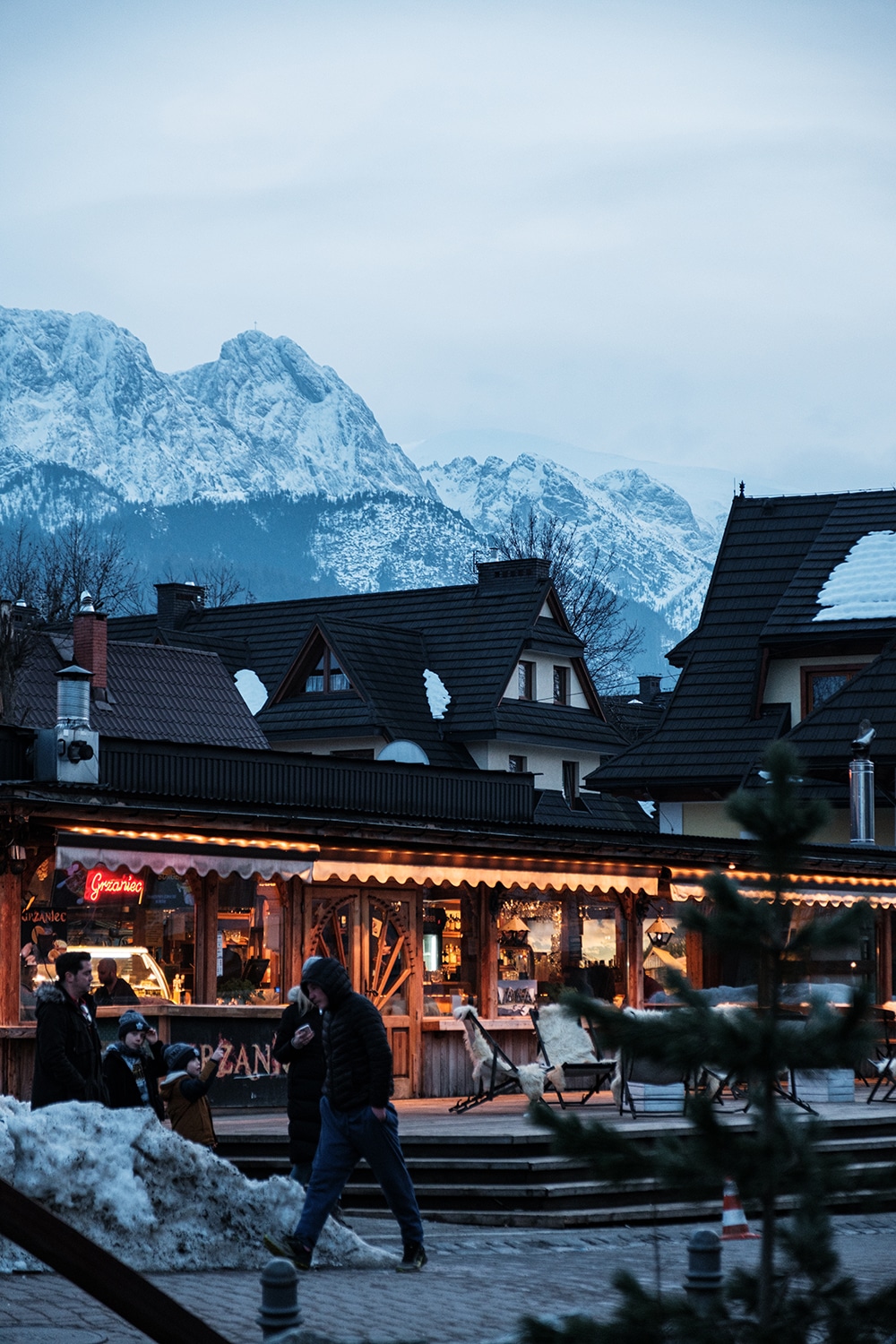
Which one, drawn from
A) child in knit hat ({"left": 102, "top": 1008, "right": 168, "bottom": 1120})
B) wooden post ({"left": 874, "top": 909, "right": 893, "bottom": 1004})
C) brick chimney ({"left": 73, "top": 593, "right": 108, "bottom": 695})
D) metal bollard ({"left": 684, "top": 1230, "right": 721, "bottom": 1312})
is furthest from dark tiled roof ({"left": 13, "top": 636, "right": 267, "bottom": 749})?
metal bollard ({"left": 684, "top": 1230, "right": 721, "bottom": 1312})

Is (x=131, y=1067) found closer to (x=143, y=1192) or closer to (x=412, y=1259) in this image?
(x=143, y=1192)

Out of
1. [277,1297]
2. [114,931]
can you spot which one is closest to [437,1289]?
[277,1297]

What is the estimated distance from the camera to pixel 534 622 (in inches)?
2057

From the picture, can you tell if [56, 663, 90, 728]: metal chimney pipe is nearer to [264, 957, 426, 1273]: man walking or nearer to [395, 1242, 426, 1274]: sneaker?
[264, 957, 426, 1273]: man walking

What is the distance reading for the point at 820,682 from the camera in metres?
36.2

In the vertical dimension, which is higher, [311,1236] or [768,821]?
[768,821]

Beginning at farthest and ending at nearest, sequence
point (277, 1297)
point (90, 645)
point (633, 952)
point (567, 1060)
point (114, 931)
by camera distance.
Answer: point (90, 645) < point (633, 952) < point (567, 1060) < point (114, 931) < point (277, 1297)

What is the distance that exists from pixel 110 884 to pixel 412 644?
34.7 metres

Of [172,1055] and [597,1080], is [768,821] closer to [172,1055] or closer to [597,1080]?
[172,1055]

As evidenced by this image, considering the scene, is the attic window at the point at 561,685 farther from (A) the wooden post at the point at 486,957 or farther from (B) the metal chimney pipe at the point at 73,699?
(B) the metal chimney pipe at the point at 73,699

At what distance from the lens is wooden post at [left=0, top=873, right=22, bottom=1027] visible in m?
16.7

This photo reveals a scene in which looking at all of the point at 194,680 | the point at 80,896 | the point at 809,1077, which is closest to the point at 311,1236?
the point at 809,1077

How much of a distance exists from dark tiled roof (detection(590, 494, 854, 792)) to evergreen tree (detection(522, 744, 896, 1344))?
1138 inches

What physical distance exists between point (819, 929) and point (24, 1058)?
12.5 m
